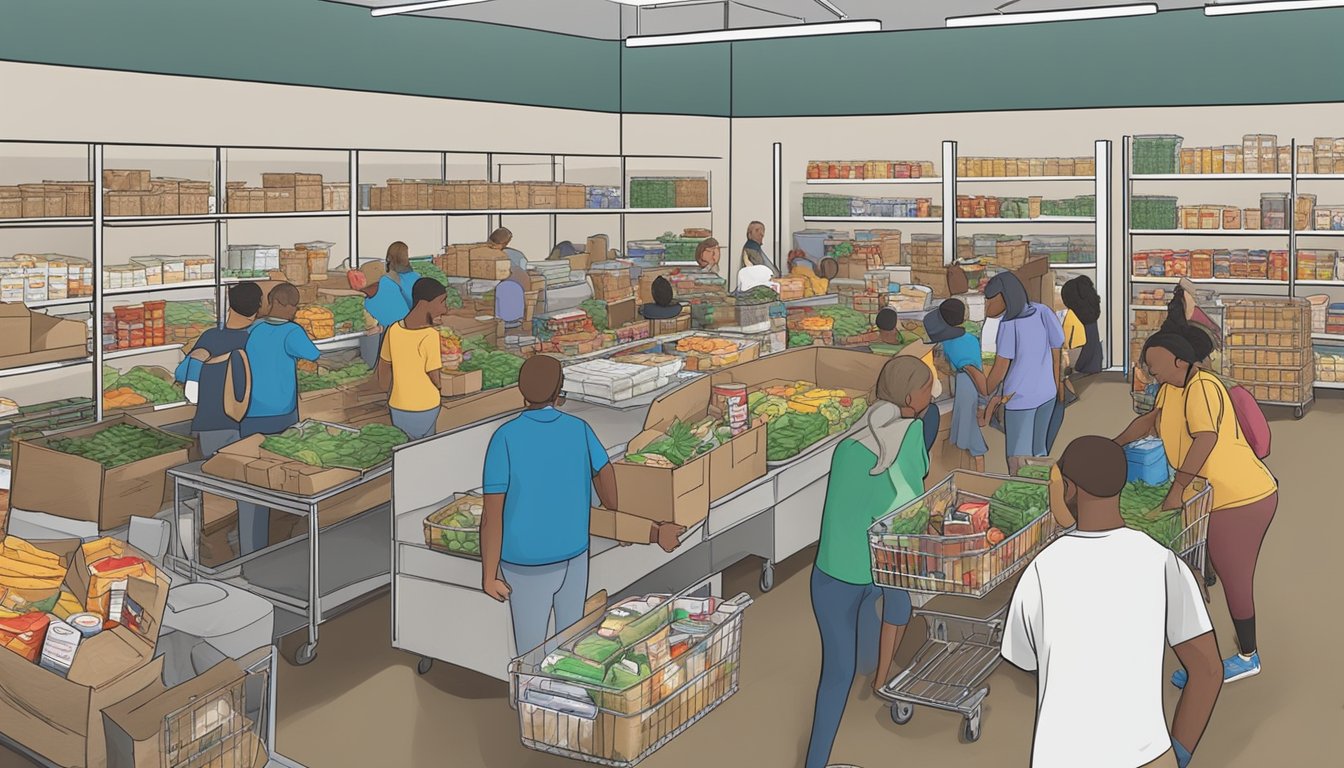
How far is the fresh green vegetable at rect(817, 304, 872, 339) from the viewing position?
32.8ft

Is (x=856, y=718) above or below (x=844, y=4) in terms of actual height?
below

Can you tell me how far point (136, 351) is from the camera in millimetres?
9039

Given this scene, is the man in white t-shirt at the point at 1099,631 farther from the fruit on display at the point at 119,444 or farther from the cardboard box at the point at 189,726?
the fruit on display at the point at 119,444

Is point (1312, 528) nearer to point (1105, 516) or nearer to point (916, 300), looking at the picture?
point (916, 300)

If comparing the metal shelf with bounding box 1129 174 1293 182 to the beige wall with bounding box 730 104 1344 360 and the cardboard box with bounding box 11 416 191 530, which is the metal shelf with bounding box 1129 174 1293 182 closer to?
the beige wall with bounding box 730 104 1344 360

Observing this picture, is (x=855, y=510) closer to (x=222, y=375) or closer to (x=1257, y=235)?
(x=222, y=375)

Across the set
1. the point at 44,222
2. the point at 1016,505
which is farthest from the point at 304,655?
the point at 44,222

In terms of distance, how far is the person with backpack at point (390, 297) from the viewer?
9242 millimetres

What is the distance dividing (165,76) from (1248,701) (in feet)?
33.4

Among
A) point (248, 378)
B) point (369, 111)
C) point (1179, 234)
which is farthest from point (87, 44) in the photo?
point (1179, 234)

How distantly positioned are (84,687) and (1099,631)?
10.1 ft

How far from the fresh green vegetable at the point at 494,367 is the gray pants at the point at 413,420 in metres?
1.17

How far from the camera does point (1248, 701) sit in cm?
548

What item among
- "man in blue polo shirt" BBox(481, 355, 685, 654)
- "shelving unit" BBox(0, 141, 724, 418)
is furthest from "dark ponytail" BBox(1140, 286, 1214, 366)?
"shelving unit" BBox(0, 141, 724, 418)
